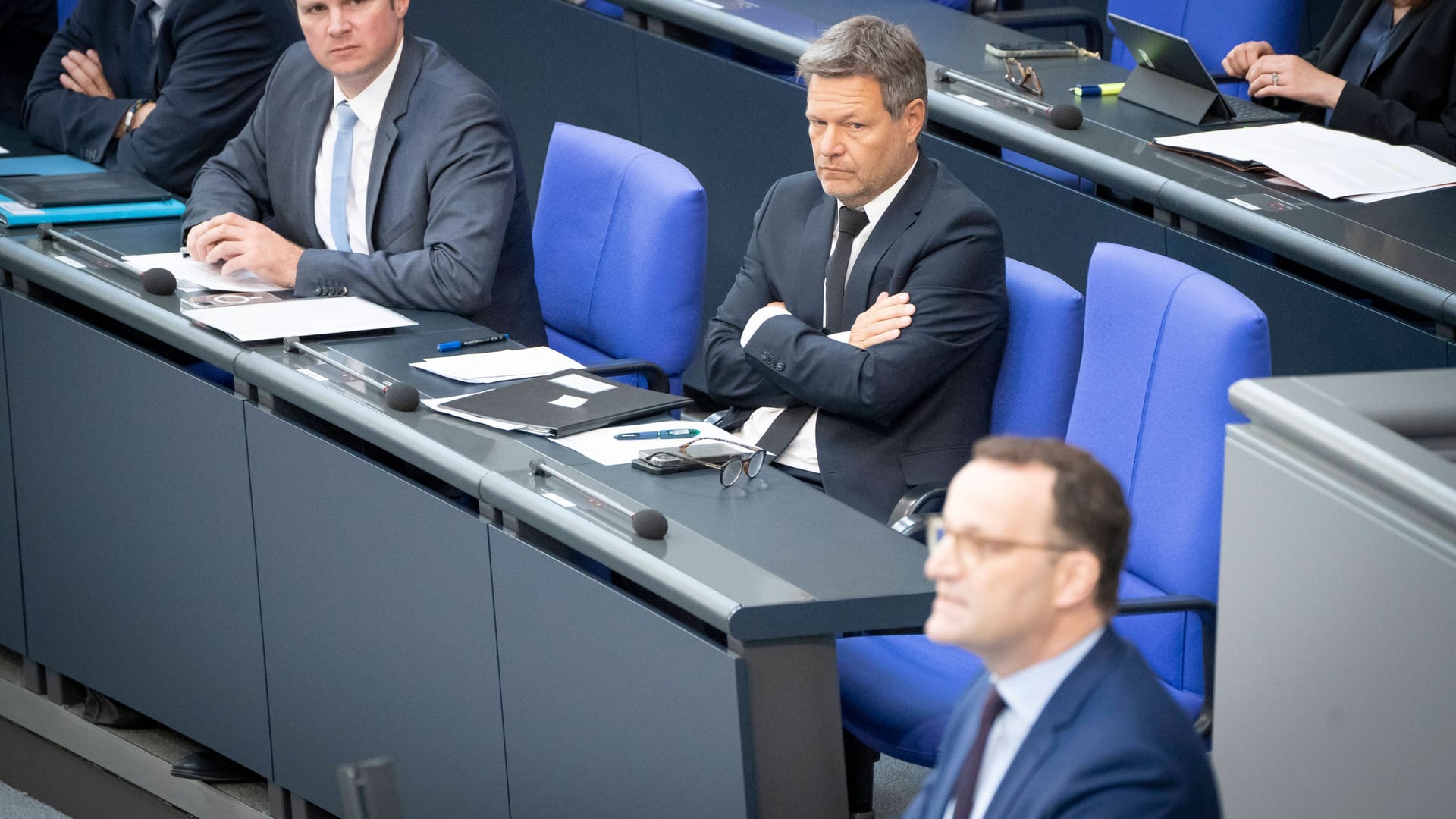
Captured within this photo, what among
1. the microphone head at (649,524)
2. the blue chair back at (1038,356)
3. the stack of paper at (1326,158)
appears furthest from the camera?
the stack of paper at (1326,158)

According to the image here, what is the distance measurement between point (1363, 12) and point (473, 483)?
8.71 ft

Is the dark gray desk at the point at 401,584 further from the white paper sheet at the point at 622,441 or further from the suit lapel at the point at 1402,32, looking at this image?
the suit lapel at the point at 1402,32

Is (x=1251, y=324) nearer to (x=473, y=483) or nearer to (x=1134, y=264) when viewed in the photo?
(x=1134, y=264)

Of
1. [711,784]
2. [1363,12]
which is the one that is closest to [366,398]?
[711,784]

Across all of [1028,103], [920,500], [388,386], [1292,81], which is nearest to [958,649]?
[920,500]

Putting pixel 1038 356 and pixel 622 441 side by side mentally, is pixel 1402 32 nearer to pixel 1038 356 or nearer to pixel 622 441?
pixel 1038 356

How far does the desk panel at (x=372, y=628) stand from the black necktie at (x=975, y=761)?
110 cm

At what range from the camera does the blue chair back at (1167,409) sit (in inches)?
97.5

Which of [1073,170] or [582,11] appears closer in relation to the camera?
[1073,170]

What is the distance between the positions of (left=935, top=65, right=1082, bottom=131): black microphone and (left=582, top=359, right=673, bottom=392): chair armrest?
1034 millimetres

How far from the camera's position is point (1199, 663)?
100.0 inches

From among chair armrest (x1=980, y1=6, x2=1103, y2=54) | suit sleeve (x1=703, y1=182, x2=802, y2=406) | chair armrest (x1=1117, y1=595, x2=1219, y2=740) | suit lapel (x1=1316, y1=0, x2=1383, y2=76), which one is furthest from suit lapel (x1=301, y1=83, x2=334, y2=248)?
suit lapel (x1=1316, y1=0, x2=1383, y2=76)

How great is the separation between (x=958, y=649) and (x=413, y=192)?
138 centimetres

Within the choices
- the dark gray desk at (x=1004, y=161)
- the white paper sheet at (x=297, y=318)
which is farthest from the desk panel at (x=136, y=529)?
the dark gray desk at (x=1004, y=161)
